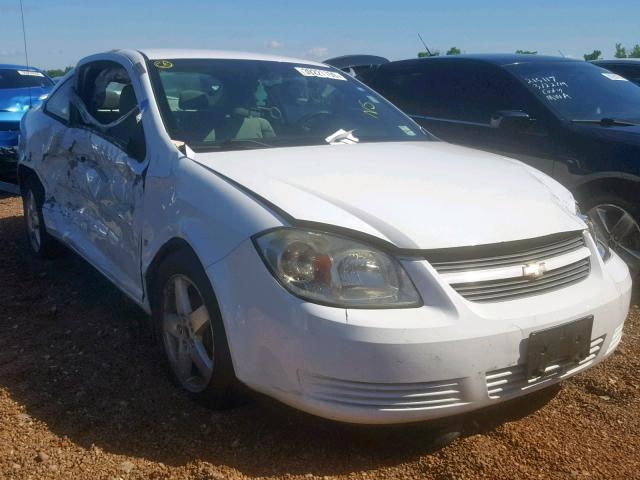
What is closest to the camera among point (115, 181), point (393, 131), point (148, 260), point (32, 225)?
point (148, 260)

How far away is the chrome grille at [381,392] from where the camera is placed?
2406 mm

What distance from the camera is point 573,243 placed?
291cm

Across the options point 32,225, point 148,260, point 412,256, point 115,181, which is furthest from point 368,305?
point 32,225

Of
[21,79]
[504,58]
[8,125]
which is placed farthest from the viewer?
[21,79]

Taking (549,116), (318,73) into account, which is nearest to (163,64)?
(318,73)

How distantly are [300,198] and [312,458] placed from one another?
0.97m

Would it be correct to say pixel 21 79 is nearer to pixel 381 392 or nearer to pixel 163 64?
pixel 163 64

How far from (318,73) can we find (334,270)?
2.17 metres

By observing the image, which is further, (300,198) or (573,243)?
(573,243)

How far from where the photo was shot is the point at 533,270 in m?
2.64

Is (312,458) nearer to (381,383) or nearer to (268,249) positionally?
(381,383)

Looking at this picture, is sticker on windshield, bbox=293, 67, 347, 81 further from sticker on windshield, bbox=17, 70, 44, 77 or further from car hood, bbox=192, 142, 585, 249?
sticker on windshield, bbox=17, 70, 44, 77

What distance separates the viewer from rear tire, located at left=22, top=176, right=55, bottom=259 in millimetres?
5027

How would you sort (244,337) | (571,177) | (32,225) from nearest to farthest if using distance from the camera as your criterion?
(244,337) → (571,177) → (32,225)
